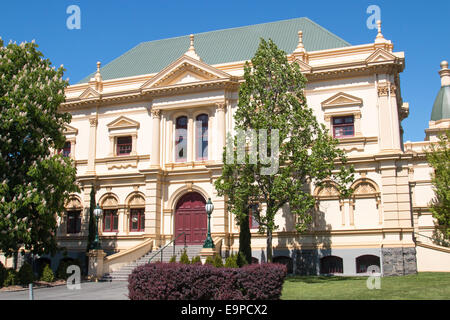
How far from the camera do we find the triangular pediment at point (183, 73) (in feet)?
96.2

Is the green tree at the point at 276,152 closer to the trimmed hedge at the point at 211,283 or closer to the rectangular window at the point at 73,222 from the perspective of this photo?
the trimmed hedge at the point at 211,283

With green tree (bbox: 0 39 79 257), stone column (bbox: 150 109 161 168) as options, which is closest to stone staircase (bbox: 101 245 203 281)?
green tree (bbox: 0 39 79 257)

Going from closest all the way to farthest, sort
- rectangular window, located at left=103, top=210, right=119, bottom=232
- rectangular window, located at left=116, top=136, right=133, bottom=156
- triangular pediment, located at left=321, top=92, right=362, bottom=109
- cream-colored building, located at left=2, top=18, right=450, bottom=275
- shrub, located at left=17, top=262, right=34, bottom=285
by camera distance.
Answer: shrub, located at left=17, top=262, right=34, bottom=285
cream-colored building, located at left=2, top=18, right=450, bottom=275
triangular pediment, located at left=321, top=92, right=362, bottom=109
rectangular window, located at left=103, top=210, right=119, bottom=232
rectangular window, located at left=116, top=136, right=133, bottom=156

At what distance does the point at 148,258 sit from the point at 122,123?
31.9 ft

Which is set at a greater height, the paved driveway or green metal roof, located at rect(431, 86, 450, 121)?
green metal roof, located at rect(431, 86, 450, 121)

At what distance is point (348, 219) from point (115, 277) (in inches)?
519

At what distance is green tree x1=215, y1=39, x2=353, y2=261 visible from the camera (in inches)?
879

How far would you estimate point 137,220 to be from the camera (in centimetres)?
3053

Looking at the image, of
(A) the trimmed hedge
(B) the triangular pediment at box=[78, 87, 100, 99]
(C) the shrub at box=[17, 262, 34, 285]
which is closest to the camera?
(A) the trimmed hedge

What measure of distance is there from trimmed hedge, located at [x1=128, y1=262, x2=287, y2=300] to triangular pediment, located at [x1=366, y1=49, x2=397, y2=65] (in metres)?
16.4

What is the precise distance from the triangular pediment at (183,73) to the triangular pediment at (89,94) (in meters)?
3.91

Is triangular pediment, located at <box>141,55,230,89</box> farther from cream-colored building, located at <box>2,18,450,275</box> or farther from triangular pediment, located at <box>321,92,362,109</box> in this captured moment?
triangular pediment, located at <box>321,92,362,109</box>

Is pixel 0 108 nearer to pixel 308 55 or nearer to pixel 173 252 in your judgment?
pixel 173 252
